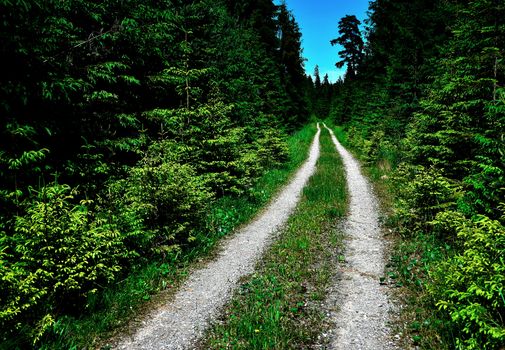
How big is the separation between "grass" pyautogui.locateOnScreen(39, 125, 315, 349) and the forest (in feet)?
0.20

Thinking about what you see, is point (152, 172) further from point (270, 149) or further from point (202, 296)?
point (270, 149)

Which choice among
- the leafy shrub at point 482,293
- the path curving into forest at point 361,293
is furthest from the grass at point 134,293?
the leafy shrub at point 482,293

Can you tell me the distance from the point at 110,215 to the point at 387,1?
4098 cm

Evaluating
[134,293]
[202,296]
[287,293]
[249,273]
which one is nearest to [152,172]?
[134,293]

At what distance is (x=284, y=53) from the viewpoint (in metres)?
44.8

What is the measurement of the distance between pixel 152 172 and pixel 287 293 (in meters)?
4.75

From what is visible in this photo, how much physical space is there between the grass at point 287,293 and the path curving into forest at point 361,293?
381 millimetres

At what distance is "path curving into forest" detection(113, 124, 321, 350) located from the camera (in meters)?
5.19

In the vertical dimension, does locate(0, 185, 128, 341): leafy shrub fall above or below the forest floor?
above

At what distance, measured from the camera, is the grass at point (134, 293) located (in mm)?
5002

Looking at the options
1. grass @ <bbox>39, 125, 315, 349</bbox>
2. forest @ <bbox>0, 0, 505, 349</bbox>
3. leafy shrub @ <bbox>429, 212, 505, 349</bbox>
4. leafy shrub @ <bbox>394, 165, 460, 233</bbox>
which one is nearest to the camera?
leafy shrub @ <bbox>429, 212, 505, 349</bbox>

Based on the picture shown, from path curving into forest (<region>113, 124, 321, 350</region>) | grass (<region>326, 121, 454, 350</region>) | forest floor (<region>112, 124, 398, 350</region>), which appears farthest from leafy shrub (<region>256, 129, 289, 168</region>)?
grass (<region>326, 121, 454, 350</region>)

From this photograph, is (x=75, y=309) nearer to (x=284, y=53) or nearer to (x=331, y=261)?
(x=331, y=261)

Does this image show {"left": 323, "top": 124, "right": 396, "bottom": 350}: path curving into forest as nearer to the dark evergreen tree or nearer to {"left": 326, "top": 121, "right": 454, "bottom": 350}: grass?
{"left": 326, "top": 121, "right": 454, "bottom": 350}: grass
